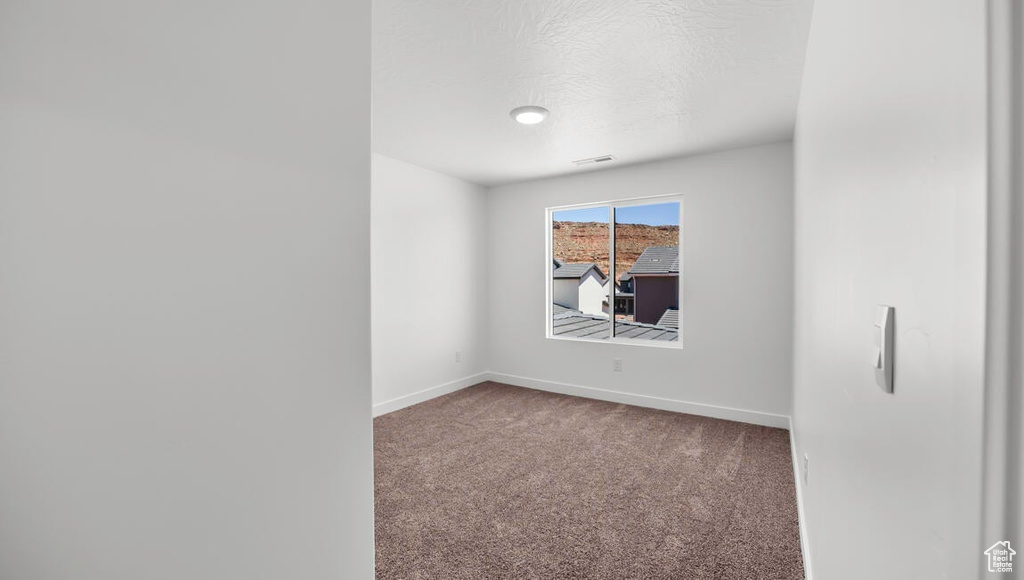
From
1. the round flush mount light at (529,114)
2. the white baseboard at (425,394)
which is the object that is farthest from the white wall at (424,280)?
the round flush mount light at (529,114)

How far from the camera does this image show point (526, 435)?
363 cm

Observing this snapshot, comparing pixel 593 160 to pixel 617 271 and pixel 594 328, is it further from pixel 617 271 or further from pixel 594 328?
pixel 594 328

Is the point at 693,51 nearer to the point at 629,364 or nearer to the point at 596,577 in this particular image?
the point at 596,577

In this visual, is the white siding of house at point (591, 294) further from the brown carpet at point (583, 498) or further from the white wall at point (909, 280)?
the white wall at point (909, 280)

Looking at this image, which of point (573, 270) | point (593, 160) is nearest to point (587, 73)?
point (593, 160)

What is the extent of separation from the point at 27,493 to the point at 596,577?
5.99ft

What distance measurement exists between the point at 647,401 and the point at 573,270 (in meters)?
1.58

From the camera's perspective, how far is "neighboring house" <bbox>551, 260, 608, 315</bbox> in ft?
16.4

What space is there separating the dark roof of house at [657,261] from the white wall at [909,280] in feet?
10.3

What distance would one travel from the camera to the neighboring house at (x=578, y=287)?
197 inches

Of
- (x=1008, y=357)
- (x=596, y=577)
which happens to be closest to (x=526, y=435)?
(x=596, y=577)

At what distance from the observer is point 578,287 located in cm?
514

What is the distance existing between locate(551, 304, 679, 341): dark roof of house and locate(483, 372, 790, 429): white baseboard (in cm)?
57

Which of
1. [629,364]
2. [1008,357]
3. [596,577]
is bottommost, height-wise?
[596,577]
